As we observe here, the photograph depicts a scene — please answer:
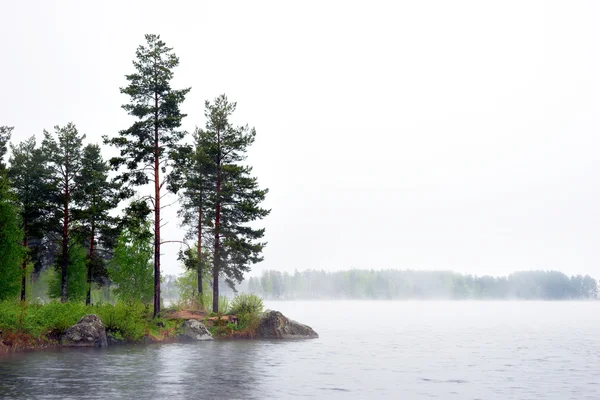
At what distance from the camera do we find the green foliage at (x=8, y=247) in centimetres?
4300

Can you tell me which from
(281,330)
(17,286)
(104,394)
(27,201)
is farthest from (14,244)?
(104,394)

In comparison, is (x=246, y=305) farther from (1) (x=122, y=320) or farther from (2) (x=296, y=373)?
(2) (x=296, y=373)

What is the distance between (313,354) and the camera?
117ft

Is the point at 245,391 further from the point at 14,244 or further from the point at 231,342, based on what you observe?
the point at 14,244

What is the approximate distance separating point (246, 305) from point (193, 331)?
5902 mm

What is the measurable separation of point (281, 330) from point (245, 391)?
2747 centimetres

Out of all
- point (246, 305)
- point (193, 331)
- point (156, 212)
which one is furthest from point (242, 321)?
point (156, 212)

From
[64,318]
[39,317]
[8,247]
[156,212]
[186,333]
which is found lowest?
[186,333]

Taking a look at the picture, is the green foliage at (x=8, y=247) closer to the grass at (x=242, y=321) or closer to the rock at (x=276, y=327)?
the grass at (x=242, y=321)

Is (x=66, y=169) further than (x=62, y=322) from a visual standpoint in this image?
Yes

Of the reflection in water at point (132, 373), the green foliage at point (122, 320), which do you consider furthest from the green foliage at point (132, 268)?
the reflection in water at point (132, 373)

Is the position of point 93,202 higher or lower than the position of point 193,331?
higher

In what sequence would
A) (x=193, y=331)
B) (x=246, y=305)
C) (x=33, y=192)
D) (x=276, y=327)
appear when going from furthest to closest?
(x=33, y=192), (x=246, y=305), (x=276, y=327), (x=193, y=331)

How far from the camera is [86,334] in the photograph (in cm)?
3703
